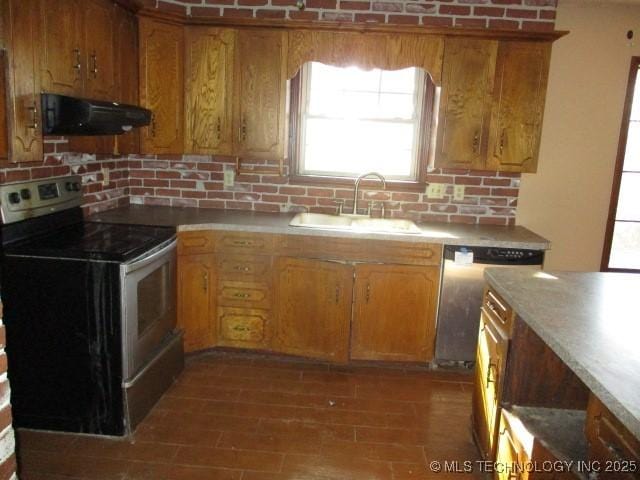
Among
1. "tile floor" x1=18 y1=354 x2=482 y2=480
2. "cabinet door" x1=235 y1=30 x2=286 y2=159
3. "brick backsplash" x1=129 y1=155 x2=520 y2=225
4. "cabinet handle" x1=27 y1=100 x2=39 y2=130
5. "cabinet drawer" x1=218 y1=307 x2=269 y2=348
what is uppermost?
"cabinet door" x1=235 y1=30 x2=286 y2=159

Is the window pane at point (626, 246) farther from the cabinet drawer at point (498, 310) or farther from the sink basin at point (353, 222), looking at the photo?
the cabinet drawer at point (498, 310)

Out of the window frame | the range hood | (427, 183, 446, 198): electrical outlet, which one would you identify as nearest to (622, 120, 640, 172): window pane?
(427, 183, 446, 198): electrical outlet

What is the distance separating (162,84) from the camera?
129 inches

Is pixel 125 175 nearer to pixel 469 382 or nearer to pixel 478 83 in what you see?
pixel 478 83

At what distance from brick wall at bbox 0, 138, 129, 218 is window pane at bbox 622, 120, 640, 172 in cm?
365

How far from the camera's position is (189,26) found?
329 cm

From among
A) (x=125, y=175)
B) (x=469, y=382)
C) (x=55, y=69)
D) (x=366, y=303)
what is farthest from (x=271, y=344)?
(x=55, y=69)

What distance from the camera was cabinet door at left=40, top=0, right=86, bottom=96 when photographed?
7.39 feet

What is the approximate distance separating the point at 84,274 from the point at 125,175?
1513mm

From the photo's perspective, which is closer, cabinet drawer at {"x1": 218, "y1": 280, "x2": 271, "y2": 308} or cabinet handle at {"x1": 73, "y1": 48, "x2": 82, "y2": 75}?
cabinet handle at {"x1": 73, "y1": 48, "x2": 82, "y2": 75}

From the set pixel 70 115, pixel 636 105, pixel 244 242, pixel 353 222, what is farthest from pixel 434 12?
pixel 70 115

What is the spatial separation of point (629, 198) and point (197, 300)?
3.22 meters

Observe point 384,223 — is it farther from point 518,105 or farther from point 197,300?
point 197,300

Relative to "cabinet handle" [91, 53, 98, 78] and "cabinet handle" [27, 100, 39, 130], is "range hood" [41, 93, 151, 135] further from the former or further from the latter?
"cabinet handle" [91, 53, 98, 78]
